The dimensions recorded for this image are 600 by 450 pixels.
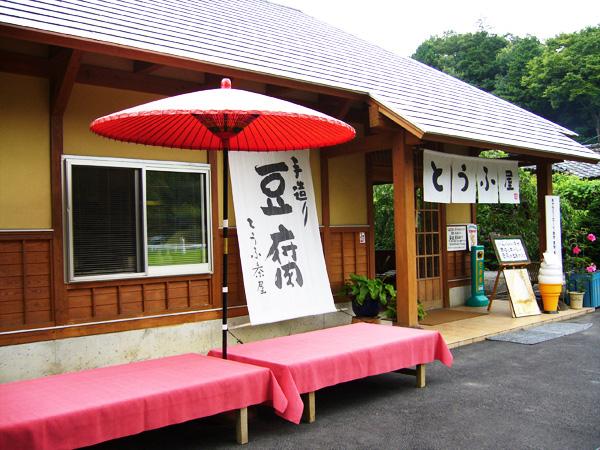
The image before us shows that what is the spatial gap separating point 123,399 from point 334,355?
1944 millimetres

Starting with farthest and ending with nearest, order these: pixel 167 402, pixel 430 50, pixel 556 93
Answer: pixel 430 50 → pixel 556 93 → pixel 167 402

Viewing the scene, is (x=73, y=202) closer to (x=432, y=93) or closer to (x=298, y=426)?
(x=298, y=426)

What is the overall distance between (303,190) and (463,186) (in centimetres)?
275

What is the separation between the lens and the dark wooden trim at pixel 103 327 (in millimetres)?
5605

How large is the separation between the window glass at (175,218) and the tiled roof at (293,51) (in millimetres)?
1576

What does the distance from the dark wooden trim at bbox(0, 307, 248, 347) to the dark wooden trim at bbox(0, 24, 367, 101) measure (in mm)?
2771

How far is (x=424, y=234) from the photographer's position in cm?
1069

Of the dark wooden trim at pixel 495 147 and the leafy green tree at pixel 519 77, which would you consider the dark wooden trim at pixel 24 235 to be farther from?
the leafy green tree at pixel 519 77

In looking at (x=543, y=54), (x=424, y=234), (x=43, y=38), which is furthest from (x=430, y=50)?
(x=43, y=38)

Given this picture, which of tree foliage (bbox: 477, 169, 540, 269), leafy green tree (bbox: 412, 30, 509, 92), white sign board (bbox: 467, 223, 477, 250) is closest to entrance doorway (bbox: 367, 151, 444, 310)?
white sign board (bbox: 467, 223, 477, 250)

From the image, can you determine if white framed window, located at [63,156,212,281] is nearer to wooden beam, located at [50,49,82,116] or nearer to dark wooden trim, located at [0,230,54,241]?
dark wooden trim, located at [0,230,54,241]

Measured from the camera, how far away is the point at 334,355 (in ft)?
16.6

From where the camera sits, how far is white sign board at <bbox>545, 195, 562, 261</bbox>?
10.5 metres

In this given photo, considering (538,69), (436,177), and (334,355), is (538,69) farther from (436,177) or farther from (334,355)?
(334,355)
